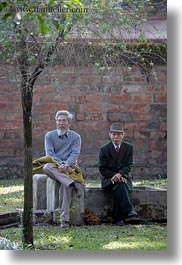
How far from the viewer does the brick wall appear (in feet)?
17.5

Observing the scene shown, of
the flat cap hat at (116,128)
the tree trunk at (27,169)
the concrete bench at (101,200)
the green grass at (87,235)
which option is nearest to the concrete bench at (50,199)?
the concrete bench at (101,200)

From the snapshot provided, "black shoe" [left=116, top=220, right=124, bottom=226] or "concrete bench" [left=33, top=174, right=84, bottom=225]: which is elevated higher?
"concrete bench" [left=33, top=174, right=84, bottom=225]

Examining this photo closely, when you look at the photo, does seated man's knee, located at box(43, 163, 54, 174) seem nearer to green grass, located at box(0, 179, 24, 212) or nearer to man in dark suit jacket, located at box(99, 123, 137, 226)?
green grass, located at box(0, 179, 24, 212)

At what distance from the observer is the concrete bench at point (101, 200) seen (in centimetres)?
499

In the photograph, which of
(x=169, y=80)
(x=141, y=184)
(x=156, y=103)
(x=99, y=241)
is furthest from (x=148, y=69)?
(x=99, y=241)

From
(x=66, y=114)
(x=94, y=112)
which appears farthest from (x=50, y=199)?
(x=94, y=112)

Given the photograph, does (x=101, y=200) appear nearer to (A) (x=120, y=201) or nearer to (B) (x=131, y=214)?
(A) (x=120, y=201)

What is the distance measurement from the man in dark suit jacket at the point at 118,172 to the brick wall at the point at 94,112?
0.35 ft

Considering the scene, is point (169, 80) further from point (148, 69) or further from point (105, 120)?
point (105, 120)

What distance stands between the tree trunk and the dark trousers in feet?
2.78

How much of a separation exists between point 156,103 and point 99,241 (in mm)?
1519

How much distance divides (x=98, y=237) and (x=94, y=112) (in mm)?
1586

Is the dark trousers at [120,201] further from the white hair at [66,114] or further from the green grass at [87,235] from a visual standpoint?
the white hair at [66,114]

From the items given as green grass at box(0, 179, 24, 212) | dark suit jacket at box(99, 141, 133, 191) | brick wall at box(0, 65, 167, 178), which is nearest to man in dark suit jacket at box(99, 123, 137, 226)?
dark suit jacket at box(99, 141, 133, 191)
